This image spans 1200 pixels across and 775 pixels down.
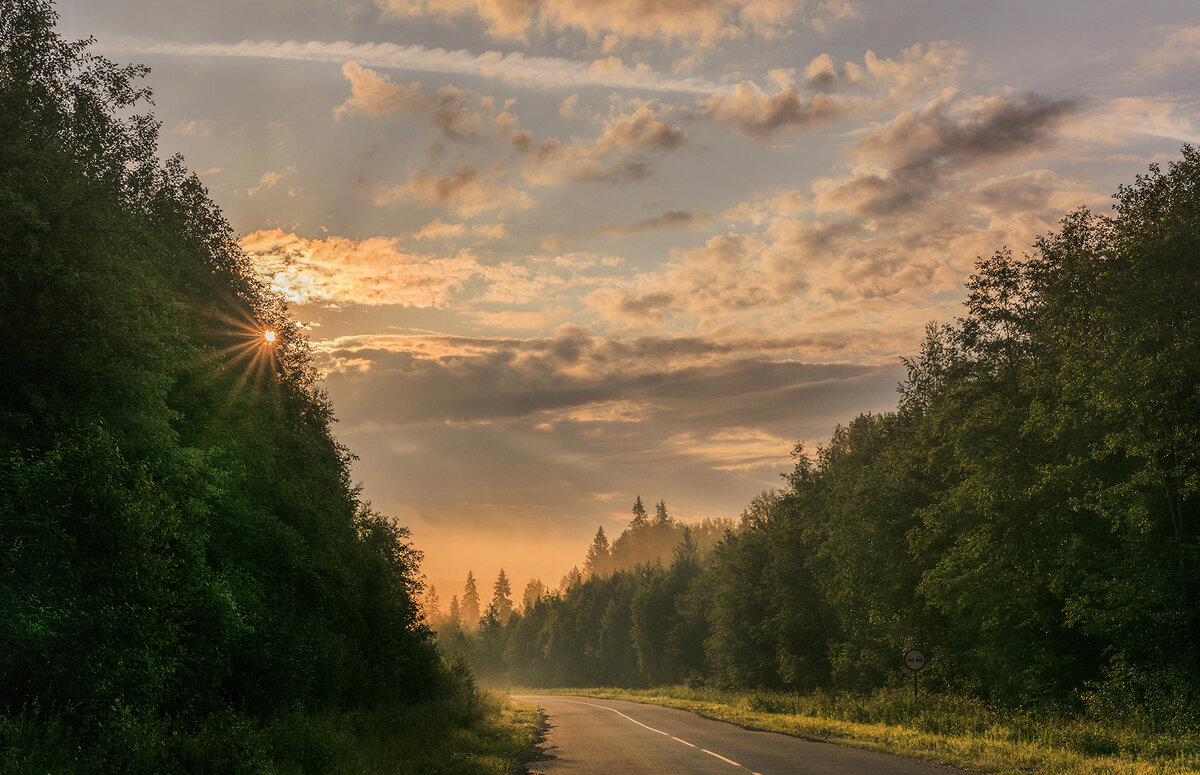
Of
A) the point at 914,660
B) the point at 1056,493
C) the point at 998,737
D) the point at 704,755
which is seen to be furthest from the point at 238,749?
the point at 1056,493

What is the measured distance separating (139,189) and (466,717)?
825 inches

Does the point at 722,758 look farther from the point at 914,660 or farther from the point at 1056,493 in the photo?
the point at 1056,493

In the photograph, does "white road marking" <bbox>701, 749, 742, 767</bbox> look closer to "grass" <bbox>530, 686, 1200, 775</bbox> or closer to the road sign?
"grass" <bbox>530, 686, 1200, 775</bbox>

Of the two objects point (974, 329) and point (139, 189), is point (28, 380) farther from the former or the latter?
point (974, 329)

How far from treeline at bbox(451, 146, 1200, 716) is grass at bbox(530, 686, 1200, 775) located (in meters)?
3.44

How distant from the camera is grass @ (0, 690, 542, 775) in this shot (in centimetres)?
1069

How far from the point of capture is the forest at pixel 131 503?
38.9ft

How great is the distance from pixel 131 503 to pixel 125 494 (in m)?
0.20

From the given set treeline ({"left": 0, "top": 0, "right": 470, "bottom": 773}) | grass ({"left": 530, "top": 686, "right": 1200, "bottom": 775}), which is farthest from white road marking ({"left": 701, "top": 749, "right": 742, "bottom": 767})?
treeline ({"left": 0, "top": 0, "right": 470, "bottom": 773})

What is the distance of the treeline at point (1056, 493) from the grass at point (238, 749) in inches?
766

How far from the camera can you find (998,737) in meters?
20.2

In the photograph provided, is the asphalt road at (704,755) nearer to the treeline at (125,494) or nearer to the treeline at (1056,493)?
the treeline at (125,494)

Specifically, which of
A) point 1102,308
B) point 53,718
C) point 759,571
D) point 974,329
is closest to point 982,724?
point 1102,308

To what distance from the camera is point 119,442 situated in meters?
14.0
